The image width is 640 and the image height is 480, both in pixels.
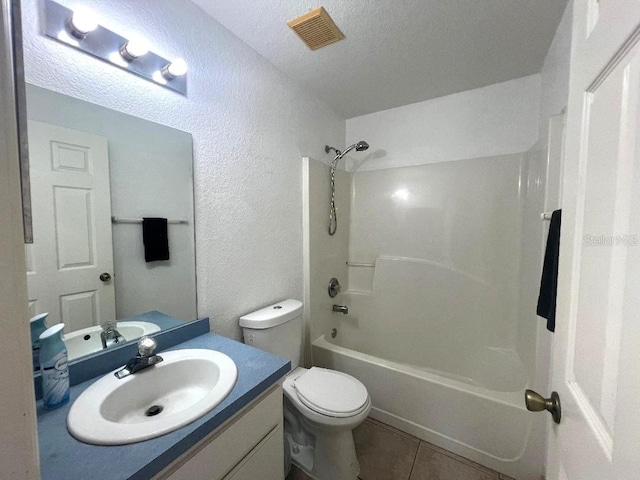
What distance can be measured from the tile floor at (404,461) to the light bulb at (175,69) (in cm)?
198

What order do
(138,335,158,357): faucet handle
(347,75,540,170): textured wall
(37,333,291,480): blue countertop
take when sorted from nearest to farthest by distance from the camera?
(37,333,291,480): blue countertop, (138,335,158,357): faucet handle, (347,75,540,170): textured wall

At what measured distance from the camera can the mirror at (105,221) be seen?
0.78 m

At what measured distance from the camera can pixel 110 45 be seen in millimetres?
878

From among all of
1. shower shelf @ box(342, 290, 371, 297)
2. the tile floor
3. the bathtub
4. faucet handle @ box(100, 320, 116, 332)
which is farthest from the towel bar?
shower shelf @ box(342, 290, 371, 297)

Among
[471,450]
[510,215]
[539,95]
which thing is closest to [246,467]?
[471,450]

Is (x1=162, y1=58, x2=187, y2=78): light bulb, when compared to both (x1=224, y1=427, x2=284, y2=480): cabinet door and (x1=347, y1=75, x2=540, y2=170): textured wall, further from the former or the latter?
(x1=347, y1=75, x2=540, y2=170): textured wall

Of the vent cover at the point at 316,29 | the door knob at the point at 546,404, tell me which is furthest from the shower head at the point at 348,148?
the door knob at the point at 546,404

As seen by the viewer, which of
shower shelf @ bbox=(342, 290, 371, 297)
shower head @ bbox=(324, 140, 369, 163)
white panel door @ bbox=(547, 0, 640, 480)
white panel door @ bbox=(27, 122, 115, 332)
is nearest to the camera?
white panel door @ bbox=(547, 0, 640, 480)

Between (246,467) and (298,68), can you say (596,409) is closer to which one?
(246,467)

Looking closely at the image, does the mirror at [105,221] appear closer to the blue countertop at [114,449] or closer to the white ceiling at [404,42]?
the blue countertop at [114,449]

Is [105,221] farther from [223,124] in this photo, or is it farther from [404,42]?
[404,42]

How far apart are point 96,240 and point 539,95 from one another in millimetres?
2513

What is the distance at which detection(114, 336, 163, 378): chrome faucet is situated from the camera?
2.78ft

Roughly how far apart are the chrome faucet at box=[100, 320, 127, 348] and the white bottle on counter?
0.20 m
